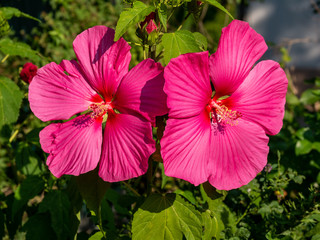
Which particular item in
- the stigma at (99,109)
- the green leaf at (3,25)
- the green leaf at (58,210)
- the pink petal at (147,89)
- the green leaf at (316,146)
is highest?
the green leaf at (3,25)

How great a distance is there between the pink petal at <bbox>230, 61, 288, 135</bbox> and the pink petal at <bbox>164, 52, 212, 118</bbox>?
13cm

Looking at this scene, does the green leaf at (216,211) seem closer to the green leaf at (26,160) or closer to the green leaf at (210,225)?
the green leaf at (210,225)

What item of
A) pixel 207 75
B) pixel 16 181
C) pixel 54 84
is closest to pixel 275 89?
pixel 207 75

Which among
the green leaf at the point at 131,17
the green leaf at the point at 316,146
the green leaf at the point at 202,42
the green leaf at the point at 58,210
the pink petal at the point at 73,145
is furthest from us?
the green leaf at the point at 316,146

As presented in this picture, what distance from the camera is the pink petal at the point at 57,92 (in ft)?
3.29

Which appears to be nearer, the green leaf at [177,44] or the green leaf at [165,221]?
the green leaf at [177,44]

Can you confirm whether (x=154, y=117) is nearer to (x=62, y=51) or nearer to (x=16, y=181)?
Result: (x=16, y=181)

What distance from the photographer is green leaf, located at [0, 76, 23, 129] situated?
1365 mm

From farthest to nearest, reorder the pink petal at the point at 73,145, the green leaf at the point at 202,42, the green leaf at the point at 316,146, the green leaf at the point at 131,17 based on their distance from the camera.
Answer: the green leaf at the point at 316,146, the green leaf at the point at 202,42, the pink petal at the point at 73,145, the green leaf at the point at 131,17

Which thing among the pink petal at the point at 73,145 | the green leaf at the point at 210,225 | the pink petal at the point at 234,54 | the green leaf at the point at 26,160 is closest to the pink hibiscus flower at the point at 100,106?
the pink petal at the point at 73,145

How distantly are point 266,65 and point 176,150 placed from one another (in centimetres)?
37

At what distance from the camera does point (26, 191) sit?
139 centimetres

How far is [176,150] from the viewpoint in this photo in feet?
2.96

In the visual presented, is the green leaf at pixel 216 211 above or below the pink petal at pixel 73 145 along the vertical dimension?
below
